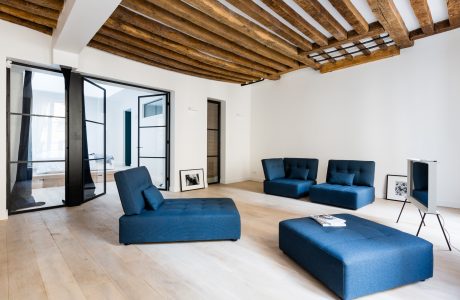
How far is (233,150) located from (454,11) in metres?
5.31

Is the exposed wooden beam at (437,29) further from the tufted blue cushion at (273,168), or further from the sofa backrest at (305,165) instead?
the tufted blue cushion at (273,168)

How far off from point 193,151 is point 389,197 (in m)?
Answer: 4.48

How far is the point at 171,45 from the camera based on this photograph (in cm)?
431

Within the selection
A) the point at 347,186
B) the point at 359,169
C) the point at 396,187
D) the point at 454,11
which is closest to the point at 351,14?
the point at 454,11

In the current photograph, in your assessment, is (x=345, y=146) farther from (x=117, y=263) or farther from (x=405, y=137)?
(x=117, y=263)

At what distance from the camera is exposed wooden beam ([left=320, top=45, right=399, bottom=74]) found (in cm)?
486

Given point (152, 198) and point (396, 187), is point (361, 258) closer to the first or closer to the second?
point (152, 198)

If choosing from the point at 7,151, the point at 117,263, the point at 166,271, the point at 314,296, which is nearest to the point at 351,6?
the point at 314,296

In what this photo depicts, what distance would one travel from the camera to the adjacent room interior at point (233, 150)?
2061 millimetres

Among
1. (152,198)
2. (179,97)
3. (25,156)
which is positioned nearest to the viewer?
(152,198)

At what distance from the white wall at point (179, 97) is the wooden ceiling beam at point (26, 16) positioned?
0.37 metres

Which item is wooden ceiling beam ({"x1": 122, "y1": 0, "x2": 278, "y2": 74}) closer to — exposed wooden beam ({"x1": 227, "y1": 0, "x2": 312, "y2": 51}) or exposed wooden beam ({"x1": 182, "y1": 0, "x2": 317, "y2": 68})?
exposed wooden beam ({"x1": 182, "y1": 0, "x2": 317, "y2": 68})

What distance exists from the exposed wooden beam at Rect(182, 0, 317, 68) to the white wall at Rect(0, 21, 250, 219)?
8.09 ft

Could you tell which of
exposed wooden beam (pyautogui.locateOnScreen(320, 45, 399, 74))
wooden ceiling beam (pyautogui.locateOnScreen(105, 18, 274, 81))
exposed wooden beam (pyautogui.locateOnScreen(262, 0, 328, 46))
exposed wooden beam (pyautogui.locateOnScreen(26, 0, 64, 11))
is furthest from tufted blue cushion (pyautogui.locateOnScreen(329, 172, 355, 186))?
exposed wooden beam (pyautogui.locateOnScreen(26, 0, 64, 11))
